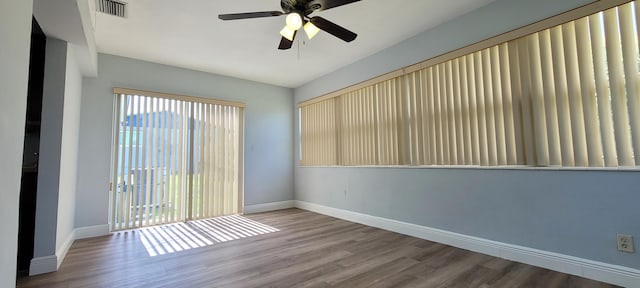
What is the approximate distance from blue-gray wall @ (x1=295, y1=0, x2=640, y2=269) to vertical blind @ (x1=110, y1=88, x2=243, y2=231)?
2.36 meters

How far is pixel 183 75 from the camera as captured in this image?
4.30 m

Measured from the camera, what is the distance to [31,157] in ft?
7.82

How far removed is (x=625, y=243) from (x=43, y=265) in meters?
4.74

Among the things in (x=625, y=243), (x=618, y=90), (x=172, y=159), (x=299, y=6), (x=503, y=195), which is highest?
(x=299, y=6)

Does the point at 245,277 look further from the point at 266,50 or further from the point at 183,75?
the point at 183,75

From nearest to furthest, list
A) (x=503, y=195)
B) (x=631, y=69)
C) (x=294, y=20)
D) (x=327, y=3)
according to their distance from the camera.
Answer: (x=631, y=69) < (x=327, y=3) < (x=294, y=20) < (x=503, y=195)

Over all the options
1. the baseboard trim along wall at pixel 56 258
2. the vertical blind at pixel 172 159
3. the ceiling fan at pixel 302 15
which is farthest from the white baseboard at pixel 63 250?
the ceiling fan at pixel 302 15

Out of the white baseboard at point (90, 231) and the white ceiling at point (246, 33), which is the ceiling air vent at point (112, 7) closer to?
the white ceiling at point (246, 33)

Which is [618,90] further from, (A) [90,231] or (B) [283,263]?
(A) [90,231]

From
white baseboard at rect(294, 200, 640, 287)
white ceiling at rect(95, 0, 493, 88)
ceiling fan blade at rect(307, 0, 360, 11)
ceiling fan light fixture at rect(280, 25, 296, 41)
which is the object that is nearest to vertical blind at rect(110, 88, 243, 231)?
white ceiling at rect(95, 0, 493, 88)

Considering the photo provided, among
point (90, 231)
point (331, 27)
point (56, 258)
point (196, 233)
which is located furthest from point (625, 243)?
point (90, 231)

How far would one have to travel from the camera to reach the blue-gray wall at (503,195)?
6.56 feet

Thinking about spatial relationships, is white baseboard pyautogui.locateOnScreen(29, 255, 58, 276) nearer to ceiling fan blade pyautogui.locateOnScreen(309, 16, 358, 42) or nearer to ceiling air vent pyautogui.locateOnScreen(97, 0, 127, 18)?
ceiling air vent pyautogui.locateOnScreen(97, 0, 127, 18)

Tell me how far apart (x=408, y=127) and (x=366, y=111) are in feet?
2.61
